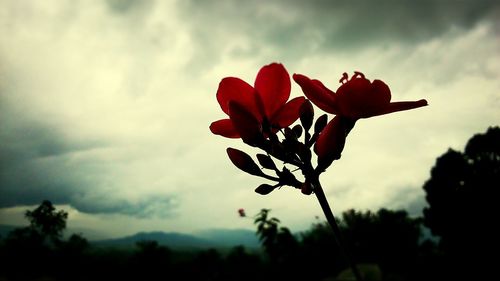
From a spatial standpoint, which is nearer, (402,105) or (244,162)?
(402,105)

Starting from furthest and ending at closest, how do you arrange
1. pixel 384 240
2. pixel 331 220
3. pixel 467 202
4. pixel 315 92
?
pixel 384 240 < pixel 467 202 < pixel 315 92 < pixel 331 220

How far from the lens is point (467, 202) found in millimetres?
31641

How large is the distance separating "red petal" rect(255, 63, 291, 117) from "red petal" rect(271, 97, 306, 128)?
0.06 m

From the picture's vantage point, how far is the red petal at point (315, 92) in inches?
38.7

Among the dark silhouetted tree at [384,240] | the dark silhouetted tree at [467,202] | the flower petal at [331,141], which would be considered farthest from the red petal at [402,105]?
the dark silhouetted tree at [384,240]

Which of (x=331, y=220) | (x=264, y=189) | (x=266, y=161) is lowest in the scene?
(x=331, y=220)

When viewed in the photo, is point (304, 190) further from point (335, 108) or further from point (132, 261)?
point (132, 261)

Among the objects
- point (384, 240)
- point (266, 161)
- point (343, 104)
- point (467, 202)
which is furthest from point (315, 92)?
point (384, 240)

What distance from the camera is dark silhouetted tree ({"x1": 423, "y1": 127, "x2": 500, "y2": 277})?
90.6 ft

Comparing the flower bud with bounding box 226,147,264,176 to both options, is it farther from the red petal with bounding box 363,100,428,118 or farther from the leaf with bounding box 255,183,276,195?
the red petal with bounding box 363,100,428,118

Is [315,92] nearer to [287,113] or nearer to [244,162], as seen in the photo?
[287,113]

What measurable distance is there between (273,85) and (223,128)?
277 mm

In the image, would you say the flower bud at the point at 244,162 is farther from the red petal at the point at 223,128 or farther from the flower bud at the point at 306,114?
the flower bud at the point at 306,114

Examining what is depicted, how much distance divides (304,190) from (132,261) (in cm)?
3307
